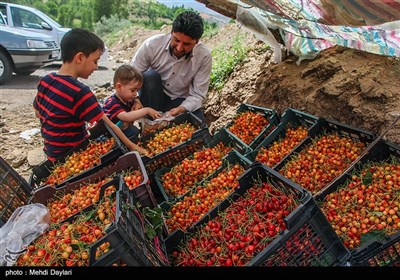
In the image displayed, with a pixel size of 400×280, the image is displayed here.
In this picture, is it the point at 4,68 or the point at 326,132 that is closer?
the point at 326,132

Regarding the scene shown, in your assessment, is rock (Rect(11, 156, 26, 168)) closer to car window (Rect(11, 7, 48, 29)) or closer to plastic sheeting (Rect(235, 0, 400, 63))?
plastic sheeting (Rect(235, 0, 400, 63))

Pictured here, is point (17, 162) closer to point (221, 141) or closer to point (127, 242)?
point (221, 141)

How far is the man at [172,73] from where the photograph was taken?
4090mm

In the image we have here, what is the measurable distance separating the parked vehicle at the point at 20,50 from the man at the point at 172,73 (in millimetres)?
6268

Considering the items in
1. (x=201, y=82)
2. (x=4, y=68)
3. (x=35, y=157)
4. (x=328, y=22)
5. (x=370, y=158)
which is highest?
(x=328, y=22)

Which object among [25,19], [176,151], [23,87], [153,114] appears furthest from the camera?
[25,19]

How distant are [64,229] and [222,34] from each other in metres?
10.5

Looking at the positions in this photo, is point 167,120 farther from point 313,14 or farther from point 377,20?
point 377,20

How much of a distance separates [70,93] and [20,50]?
24.0 feet

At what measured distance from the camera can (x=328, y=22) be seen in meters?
3.14

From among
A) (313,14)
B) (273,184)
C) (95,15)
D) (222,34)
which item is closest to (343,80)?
(313,14)

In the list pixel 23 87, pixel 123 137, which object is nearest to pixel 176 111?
pixel 123 137

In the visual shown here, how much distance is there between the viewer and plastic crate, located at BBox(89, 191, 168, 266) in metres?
1.52

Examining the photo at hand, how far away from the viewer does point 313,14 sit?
322 cm
